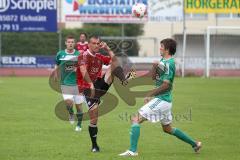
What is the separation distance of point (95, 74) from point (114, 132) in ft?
7.09

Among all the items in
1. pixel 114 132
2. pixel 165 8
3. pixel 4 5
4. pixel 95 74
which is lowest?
pixel 114 132

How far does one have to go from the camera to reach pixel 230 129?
14.6 metres

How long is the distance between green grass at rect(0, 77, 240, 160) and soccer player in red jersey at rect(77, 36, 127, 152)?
0.57 m

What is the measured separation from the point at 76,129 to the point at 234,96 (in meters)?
10.8

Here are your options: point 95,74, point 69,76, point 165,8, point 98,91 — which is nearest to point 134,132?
point 98,91

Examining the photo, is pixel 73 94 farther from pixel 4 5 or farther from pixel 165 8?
pixel 165 8

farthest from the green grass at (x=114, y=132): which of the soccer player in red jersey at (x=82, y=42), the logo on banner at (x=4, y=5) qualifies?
the logo on banner at (x=4, y=5)

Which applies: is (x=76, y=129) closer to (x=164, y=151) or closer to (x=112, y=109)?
(x=164, y=151)

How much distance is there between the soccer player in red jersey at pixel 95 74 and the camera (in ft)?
37.8

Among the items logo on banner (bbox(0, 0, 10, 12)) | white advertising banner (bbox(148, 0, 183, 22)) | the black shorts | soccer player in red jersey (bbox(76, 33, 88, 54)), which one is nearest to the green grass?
the black shorts

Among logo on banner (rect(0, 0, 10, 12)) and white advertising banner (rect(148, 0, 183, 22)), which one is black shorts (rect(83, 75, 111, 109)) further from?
white advertising banner (rect(148, 0, 183, 22))

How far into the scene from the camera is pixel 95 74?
12.4 meters

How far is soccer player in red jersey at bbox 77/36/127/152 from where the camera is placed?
11531mm

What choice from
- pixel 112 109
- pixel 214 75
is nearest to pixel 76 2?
pixel 214 75
